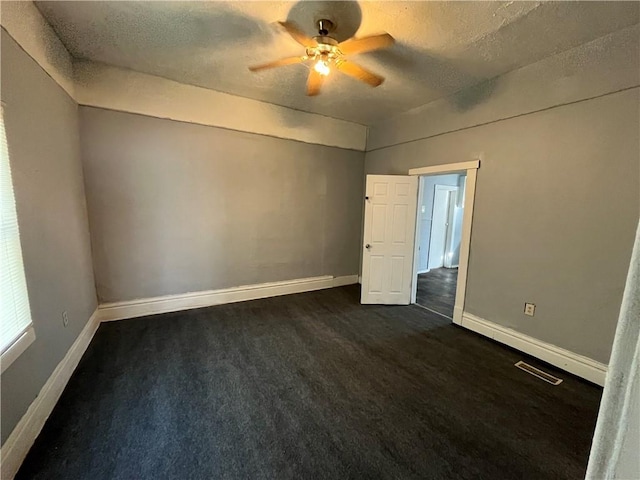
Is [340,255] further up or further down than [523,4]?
further down

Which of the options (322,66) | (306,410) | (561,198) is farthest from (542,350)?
(322,66)

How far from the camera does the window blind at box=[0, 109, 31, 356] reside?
153 cm

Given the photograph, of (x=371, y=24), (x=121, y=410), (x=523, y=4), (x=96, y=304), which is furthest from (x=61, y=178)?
(x=523, y=4)

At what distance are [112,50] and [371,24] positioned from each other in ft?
8.07

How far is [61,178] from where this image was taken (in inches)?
95.6

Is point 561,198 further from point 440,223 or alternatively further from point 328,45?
point 440,223

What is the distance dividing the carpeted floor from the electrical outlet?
1.51ft

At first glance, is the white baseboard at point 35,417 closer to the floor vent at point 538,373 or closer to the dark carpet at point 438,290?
the floor vent at point 538,373

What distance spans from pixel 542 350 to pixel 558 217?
51.5 inches

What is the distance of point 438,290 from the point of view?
16.2 feet

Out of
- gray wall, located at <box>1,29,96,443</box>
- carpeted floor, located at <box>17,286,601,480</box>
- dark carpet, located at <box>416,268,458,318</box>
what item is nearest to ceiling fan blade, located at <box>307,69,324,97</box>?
gray wall, located at <box>1,29,96,443</box>

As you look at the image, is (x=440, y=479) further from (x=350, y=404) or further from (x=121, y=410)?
(x=121, y=410)

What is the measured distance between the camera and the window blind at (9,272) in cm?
153

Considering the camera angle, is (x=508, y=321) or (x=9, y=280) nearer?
(x=9, y=280)
